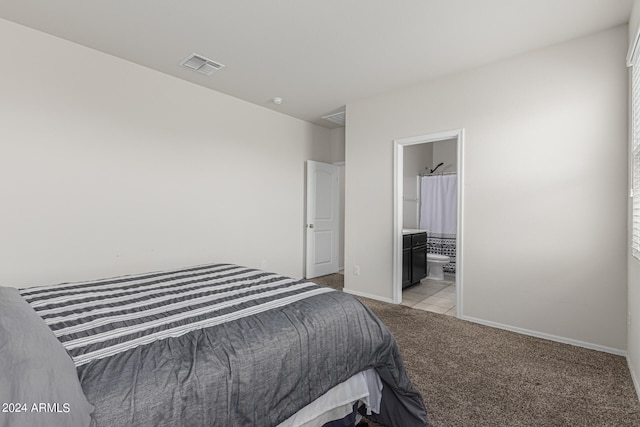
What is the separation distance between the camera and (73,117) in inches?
111

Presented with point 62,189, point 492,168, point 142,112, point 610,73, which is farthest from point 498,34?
point 62,189

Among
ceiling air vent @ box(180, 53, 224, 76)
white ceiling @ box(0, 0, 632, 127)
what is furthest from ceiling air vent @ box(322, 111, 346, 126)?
ceiling air vent @ box(180, 53, 224, 76)

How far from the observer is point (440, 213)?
5555mm

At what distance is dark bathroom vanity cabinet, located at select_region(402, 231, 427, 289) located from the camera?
4.23 meters

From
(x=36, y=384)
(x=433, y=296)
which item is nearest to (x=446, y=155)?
(x=433, y=296)

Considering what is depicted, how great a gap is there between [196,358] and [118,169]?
271cm

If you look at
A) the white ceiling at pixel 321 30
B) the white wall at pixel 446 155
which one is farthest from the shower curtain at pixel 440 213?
the white ceiling at pixel 321 30

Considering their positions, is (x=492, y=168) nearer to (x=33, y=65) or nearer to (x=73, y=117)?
(x=73, y=117)

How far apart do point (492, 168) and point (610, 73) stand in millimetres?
1096

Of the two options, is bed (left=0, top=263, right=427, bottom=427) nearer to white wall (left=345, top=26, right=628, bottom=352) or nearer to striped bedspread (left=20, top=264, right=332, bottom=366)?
striped bedspread (left=20, top=264, right=332, bottom=366)

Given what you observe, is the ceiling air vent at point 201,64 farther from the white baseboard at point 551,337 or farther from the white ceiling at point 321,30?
the white baseboard at point 551,337

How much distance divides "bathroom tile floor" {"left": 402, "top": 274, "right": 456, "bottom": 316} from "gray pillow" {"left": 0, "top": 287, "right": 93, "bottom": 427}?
11.1 ft

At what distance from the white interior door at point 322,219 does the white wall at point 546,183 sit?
194cm

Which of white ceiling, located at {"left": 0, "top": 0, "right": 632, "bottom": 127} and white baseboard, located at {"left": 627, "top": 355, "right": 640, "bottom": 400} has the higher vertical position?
white ceiling, located at {"left": 0, "top": 0, "right": 632, "bottom": 127}
